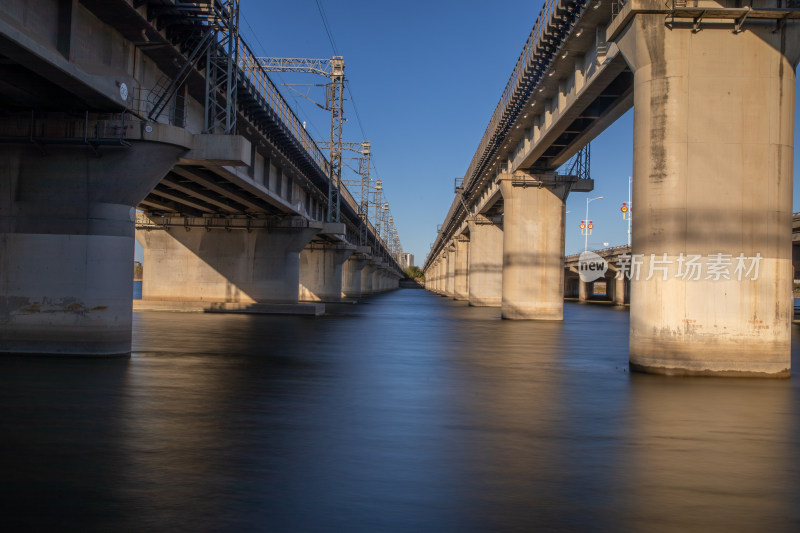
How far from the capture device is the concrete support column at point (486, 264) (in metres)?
64.7

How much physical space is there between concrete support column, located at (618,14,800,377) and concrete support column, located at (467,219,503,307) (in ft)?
154

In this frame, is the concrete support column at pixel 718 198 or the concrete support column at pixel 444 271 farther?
the concrete support column at pixel 444 271

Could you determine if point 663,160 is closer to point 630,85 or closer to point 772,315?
point 772,315

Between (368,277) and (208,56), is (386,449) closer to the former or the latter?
(208,56)

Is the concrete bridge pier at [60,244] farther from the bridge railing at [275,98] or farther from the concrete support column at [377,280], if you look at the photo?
the concrete support column at [377,280]

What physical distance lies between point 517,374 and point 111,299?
10.00 metres

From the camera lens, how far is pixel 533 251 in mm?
42031

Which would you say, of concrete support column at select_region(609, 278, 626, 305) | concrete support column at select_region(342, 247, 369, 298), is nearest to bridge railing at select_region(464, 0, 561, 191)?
concrete support column at select_region(609, 278, 626, 305)

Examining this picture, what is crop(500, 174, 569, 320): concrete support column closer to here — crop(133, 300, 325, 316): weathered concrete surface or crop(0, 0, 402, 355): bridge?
crop(133, 300, 325, 316): weathered concrete surface

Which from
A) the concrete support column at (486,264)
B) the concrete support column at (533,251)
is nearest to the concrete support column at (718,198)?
the concrete support column at (533,251)

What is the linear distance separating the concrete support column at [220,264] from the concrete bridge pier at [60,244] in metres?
26.9

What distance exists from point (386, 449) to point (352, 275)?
92.9 metres

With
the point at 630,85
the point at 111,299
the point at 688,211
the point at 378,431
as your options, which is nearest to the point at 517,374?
the point at 688,211

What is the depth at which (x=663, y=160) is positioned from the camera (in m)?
17.1
